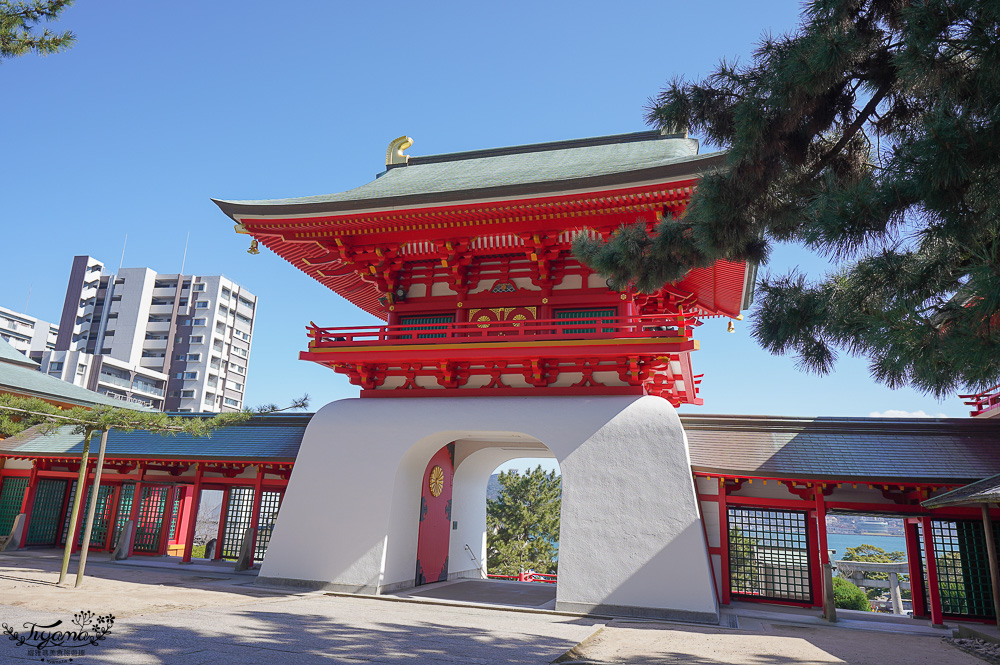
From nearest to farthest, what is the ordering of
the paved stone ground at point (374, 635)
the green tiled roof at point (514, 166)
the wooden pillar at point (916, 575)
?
the paved stone ground at point (374, 635) → the wooden pillar at point (916, 575) → the green tiled roof at point (514, 166)

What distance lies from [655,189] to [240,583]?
10667 millimetres

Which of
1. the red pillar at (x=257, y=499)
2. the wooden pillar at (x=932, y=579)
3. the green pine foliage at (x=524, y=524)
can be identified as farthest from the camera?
the green pine foliage at (x=524, y=524)

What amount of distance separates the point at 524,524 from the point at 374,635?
16.3 metres

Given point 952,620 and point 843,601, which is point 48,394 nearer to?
point 952,620

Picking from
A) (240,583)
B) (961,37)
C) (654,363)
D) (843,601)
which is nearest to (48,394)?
(240,583)

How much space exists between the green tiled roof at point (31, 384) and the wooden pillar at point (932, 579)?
68.2 feet

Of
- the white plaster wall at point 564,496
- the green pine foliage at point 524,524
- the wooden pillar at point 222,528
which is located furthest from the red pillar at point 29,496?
the green pine foliage at point 524,524

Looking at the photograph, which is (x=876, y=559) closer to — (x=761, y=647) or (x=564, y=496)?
(x=564, y=496)

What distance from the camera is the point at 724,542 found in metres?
11.1

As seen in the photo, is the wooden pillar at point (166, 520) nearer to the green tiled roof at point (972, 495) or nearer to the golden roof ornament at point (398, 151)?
the golden roof ornament at point (398, 151)

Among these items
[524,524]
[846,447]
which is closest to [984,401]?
[846,447]

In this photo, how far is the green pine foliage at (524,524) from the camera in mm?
22109

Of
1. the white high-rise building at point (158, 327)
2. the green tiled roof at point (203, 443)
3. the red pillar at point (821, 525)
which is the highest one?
the white high-rise building at point (158, 327)

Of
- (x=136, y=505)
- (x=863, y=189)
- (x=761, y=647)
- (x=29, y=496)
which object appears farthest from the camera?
(x=29, y=496)
